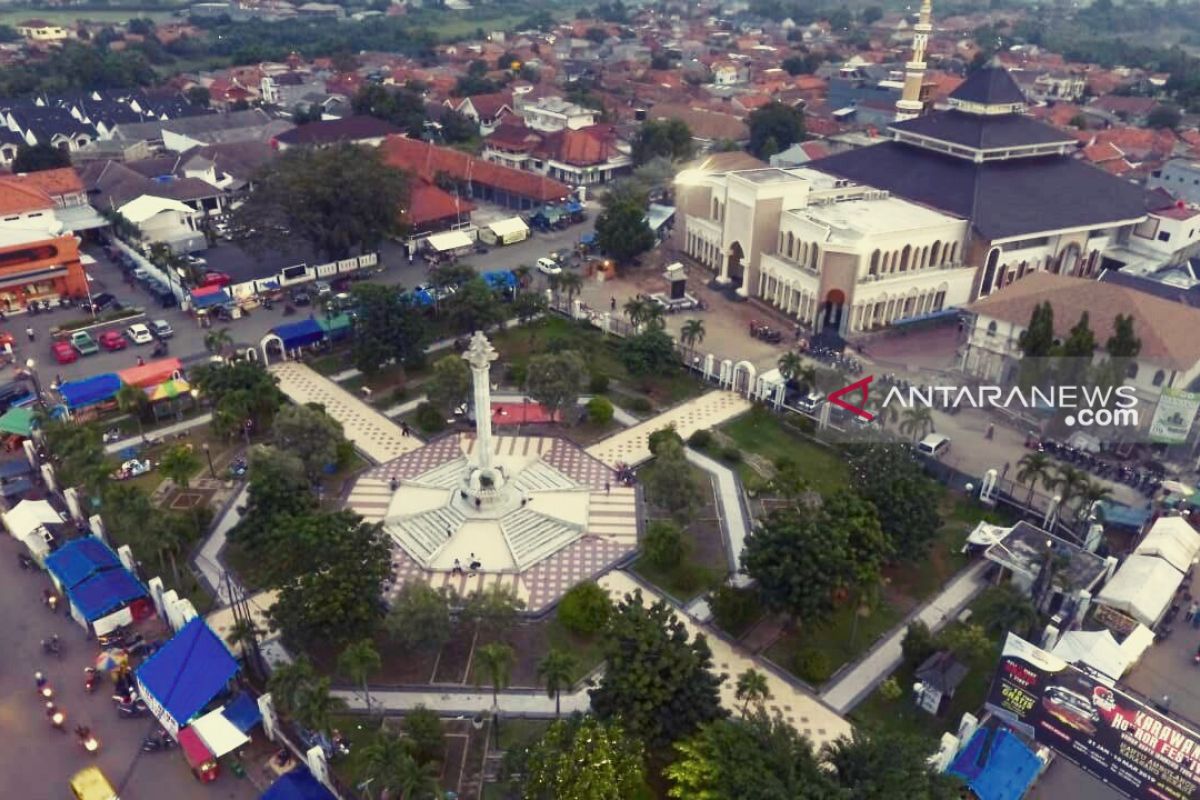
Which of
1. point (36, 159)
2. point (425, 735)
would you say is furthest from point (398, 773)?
point (36, 159)

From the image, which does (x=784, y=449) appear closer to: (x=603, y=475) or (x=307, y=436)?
(x=603, y=475)

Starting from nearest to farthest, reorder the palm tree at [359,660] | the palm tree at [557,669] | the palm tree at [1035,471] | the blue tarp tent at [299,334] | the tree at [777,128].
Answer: the palm tree at [557,669] → the palm tree at [359,660] → the palm tree at [1035,471] → the blue tarp tent at [299,334] → the tree at [777,128]

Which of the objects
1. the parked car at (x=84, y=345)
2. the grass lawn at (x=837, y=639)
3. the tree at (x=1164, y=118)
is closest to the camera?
the grass lawn at (x=837, y=639)

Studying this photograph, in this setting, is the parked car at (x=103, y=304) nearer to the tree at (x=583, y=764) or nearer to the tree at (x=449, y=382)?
the tree at (x=449, y=382)

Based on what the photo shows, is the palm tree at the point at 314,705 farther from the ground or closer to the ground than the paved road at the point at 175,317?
farther from the ground

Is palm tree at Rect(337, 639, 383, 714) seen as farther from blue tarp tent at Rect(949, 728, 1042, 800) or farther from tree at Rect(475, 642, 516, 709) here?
blue tarp tent at Rect(949, 728, 1042, 800)

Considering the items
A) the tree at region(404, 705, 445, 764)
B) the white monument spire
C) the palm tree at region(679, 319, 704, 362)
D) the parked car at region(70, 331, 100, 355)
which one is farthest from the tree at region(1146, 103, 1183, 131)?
the parked car at region(70, 331, 100, 355)

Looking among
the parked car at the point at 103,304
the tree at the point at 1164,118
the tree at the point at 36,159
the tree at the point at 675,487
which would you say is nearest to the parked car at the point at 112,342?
the parked car at the point at 103,304
